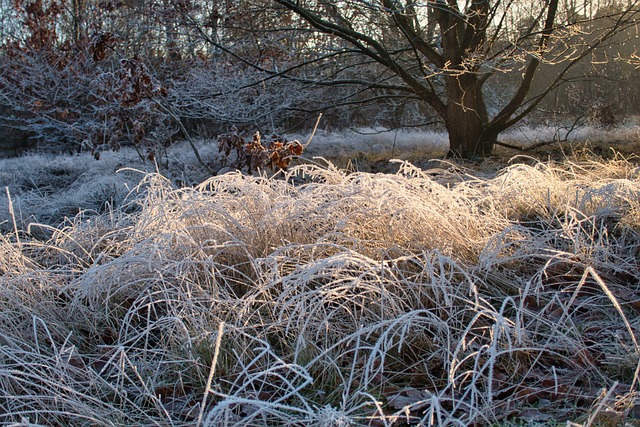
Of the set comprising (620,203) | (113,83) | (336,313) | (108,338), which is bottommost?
(108,338)

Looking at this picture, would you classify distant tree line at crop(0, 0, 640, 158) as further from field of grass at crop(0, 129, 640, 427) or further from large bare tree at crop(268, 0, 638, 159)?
field of grass at crop(0, 129, 640, 427)

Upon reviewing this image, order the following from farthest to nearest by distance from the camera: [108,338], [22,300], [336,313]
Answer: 1. [22,300]
2. [108,338]
3. [336,313]

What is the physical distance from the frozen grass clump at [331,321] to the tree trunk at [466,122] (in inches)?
179

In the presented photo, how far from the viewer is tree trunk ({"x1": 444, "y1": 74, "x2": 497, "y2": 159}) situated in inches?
306

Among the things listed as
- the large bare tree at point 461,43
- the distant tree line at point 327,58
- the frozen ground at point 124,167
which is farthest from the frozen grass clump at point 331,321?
the large bare tree at point 461,43

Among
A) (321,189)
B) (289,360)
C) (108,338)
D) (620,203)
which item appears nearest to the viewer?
(289,360)

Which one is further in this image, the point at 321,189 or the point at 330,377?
the point at 321,189

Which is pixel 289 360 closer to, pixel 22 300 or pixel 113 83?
pixel 22 300

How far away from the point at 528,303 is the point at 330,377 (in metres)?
1.02

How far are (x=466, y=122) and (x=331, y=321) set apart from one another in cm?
618

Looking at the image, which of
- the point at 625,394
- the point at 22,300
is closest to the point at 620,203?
the point at 625,394

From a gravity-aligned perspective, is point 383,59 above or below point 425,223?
above

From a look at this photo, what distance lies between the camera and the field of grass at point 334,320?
1794 millimetres

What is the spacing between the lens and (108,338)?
2.43 meters
